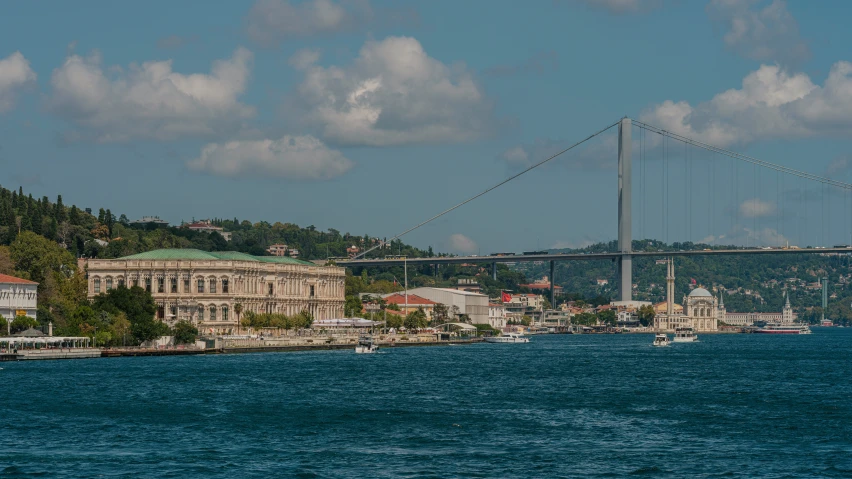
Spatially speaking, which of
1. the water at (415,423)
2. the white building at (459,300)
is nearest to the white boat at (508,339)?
the white building at (459,300)

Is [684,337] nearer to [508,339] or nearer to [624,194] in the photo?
[508,339]

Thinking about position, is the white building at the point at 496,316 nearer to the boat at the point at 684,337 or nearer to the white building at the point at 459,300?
the white building at the point at 459,300

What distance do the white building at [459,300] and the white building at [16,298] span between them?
83686mm

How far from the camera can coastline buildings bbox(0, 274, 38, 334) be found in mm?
85188

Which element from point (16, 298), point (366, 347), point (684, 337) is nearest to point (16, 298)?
point (16, 298)

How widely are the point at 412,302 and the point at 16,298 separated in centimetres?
7458

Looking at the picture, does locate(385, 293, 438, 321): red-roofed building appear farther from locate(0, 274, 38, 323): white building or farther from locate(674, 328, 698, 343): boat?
locate(0, 274, 38, 323): white building

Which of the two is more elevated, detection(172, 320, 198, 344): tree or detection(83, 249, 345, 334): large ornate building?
detection(83, 249, 345, 334): large ornate building

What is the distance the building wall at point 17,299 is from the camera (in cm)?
8519

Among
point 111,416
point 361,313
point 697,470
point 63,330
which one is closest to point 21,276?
point 63,330

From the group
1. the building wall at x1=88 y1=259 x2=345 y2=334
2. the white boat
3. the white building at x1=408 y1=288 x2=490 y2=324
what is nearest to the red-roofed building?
the white building at x1=408 y1=288 x2=490 y2=324

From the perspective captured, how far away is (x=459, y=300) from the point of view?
567 feet

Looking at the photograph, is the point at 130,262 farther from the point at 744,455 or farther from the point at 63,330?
the point at 744,455

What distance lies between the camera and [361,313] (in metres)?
138
